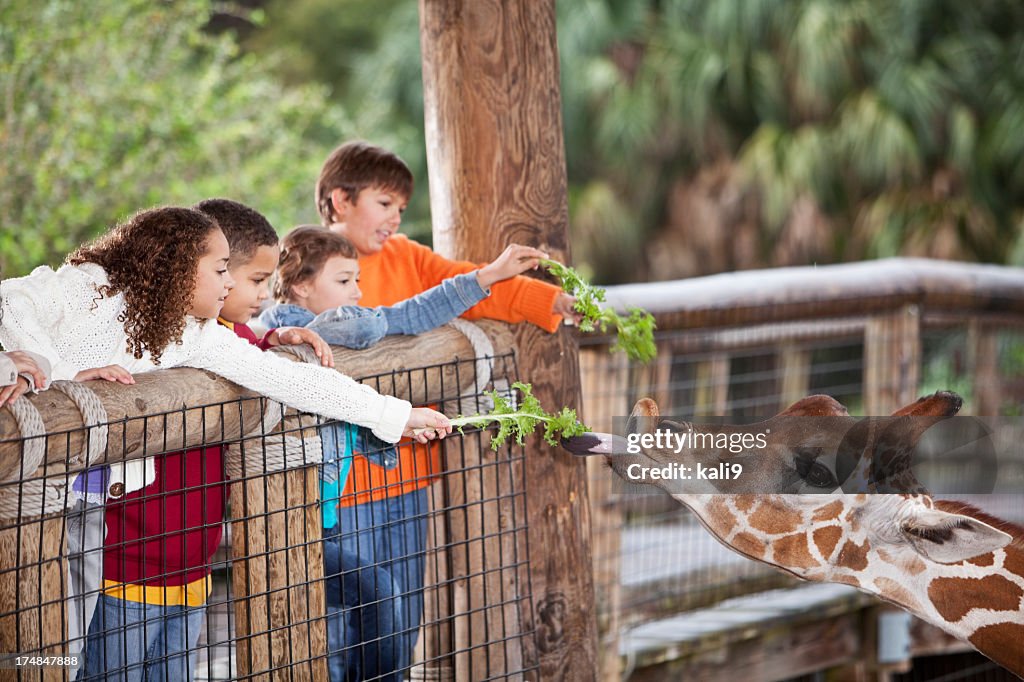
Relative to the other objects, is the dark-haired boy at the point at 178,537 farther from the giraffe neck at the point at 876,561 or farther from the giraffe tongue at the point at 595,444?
the giraffe neck at the point at 876,561

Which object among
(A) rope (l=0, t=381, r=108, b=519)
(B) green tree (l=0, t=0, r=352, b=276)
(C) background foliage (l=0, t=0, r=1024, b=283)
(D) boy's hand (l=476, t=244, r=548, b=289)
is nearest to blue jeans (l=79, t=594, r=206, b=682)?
(A) rope (l=0, t=381, r=108, b=519)

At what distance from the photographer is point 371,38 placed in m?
13.7

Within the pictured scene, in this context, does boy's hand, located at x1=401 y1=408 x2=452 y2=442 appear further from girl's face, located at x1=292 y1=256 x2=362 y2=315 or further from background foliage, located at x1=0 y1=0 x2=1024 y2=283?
background foliage, located at x1=0 y1=0 x2=1024 y2=283

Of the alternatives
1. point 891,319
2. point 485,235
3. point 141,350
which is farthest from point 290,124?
point 141,350

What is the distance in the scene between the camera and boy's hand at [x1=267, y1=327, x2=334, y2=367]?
2068 millimetres

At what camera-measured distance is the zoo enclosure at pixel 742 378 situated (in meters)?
3.30

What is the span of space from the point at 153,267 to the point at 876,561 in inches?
58.7

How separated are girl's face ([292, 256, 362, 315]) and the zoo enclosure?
775 millimetres

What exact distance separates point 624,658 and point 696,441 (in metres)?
1.39

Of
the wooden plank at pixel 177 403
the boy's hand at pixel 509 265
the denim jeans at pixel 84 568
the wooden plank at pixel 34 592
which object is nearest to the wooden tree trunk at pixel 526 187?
the boy's hand at pixel 509 265

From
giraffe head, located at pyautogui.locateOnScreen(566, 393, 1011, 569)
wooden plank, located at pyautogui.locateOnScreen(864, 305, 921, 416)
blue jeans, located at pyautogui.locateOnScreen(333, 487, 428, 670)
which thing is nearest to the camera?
giraffe head, located at pyautogui.locateOnScreen(566, 393, 1011, 569)

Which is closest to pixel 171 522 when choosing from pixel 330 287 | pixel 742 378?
pixel 330 287

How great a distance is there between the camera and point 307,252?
2375 mm

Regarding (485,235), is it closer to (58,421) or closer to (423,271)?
(423,271)
